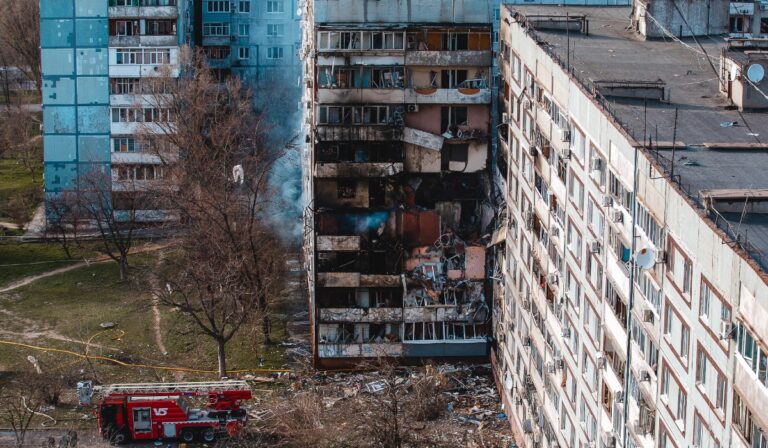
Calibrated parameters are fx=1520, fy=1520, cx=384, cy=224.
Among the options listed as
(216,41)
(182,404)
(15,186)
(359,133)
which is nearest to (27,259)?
(15,186)

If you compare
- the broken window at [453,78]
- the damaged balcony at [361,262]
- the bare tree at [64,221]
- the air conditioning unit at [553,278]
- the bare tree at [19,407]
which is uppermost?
the broken window at [453,78]

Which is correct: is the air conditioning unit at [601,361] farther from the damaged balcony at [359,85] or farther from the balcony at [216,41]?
the balcony at [216,41]

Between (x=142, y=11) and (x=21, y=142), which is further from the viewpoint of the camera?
(x=21, y=142)

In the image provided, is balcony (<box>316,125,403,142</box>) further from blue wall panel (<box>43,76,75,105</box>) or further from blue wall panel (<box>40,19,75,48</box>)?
blue wall panel (<box>43,76,75,105</box>)

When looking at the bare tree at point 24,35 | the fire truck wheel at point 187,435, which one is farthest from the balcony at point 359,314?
the bare tree at point 24,35

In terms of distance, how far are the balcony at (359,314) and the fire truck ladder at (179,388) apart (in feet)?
20.0

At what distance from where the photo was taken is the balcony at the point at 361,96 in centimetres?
5625

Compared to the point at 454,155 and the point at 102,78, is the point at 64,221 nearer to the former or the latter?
the point at 102,78

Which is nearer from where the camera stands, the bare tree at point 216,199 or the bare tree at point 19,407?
the bare tree at point 19,407

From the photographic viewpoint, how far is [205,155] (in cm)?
7225

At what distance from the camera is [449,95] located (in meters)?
56.5

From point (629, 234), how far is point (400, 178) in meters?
22.6

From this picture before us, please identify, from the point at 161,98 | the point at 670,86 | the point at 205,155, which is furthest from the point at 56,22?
the point at 670,86

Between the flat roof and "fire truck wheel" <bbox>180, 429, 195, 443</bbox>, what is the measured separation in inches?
684
